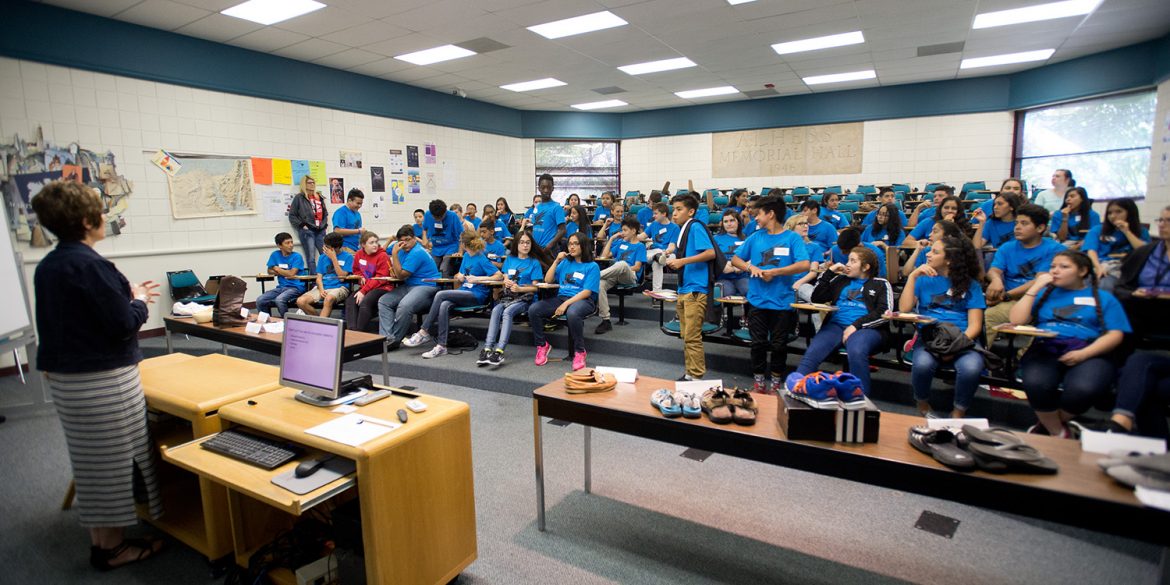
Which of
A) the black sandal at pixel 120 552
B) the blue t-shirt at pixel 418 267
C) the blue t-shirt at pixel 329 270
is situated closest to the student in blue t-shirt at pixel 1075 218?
the blue t-shirt at pixel 418 267

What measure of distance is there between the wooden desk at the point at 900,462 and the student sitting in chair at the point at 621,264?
3.33 meters

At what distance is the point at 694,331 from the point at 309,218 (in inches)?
233

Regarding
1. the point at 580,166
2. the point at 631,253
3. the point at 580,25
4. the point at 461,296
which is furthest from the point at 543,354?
the point at 580,166

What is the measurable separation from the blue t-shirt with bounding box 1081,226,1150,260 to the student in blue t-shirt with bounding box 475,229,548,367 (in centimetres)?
479

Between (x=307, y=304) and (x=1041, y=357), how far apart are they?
6284 mm

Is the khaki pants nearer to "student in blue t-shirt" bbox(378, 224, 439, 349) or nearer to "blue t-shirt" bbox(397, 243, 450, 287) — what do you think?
"student in blue t-shirt" bbox(378, 224, 439, 349)

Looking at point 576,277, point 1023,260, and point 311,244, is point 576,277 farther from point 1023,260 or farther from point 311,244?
point 311,244

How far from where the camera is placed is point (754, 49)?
786cm

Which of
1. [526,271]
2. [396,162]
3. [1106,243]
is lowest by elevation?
[526,271]

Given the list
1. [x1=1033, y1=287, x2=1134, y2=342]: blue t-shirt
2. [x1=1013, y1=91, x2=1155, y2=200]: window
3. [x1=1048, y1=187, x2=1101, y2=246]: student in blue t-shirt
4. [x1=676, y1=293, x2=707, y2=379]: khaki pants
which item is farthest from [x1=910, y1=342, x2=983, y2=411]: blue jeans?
[x1=1013, y1=91, x2=1155, y2=200]: window

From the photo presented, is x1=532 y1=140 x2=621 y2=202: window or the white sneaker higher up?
x1=532 y1=140 x2=621 y2=202: window

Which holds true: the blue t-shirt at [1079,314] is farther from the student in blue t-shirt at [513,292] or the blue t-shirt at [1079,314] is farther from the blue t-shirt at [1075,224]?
the student in blue t-shirt at [513,292]

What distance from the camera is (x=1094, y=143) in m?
8.58

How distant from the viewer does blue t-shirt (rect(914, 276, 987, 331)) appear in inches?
138
